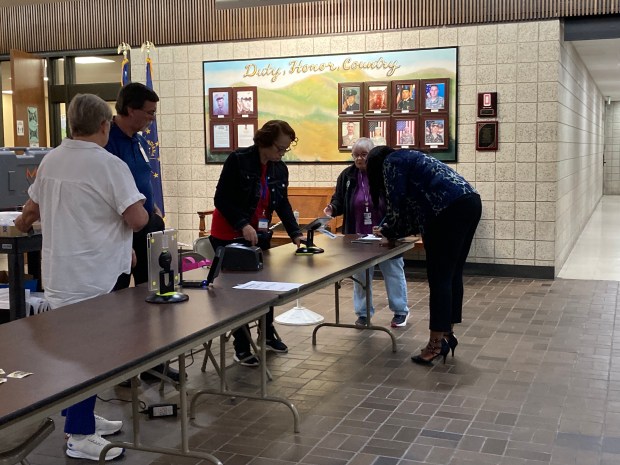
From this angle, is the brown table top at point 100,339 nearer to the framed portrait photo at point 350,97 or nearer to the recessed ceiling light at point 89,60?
the framed portrait photo at point 350,97

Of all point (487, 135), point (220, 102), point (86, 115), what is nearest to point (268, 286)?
point (86, 115)

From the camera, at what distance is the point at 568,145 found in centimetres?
925

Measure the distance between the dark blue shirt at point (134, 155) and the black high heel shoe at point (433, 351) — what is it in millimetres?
1977

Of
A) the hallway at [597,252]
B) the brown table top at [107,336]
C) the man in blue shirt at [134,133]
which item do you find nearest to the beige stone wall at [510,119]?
the hallway at [597,252]

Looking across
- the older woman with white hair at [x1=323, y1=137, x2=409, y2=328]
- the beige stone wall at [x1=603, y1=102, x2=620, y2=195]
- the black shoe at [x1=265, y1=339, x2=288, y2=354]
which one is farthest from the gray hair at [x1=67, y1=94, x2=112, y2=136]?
the beige stone wall at [x1=603, y1=102, x2=620, y2=195]

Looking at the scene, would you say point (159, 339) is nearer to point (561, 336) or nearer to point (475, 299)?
point (561, 336)

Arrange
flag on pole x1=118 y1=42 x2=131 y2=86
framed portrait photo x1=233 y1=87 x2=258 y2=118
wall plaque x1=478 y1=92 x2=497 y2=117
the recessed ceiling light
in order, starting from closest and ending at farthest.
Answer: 1. wall plaque x1=478 y1=92 x2=497 y2=117
2. flag on pole x1=118 y1=42 x2=131 y2=86
3. framed portrait photo x1=233 y1=87 x2=258 y2=118
4. the recessed ceiling light

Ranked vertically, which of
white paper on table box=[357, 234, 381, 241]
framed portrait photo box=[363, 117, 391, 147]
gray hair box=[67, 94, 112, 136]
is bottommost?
white paper on table box=[357, 234, 381, 241]

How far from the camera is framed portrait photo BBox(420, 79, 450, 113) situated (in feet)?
27.2

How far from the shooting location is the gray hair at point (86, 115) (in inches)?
132

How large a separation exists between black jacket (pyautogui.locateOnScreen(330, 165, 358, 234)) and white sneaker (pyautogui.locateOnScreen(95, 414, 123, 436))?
2.71 metres

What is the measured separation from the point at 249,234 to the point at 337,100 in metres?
4.53

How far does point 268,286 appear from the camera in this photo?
11.7ft

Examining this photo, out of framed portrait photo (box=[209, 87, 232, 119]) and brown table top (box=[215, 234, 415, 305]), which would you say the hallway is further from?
framed portrait photo (box=[209, 87, 232, 119])
